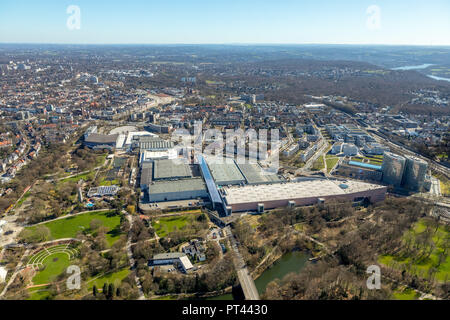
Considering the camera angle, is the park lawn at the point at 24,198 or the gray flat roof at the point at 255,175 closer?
the park lawn at the point at 24,198

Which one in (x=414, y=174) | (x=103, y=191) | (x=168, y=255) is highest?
(x=414, y=174)

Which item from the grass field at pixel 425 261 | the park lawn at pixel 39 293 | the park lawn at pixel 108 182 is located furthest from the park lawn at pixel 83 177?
the grass field at pixel 425 261

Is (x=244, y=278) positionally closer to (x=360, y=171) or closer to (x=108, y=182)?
(x=108, y=182)

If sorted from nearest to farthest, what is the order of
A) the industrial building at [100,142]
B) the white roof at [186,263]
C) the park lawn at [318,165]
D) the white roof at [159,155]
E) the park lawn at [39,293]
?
the park lawn at [39,293] < the white roof at [186,263] < the park lawn at [318,165] < the white roof at [159,155] < the industrial building at [100,142]

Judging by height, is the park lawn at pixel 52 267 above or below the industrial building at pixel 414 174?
below

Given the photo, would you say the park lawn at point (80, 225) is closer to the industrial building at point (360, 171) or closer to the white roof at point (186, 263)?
the white roof at point (186, 263)

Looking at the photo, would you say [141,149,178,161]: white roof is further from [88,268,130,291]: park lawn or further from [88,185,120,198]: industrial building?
[88,268,130,291]: park lawn

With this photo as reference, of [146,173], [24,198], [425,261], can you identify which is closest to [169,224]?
[146,173]
